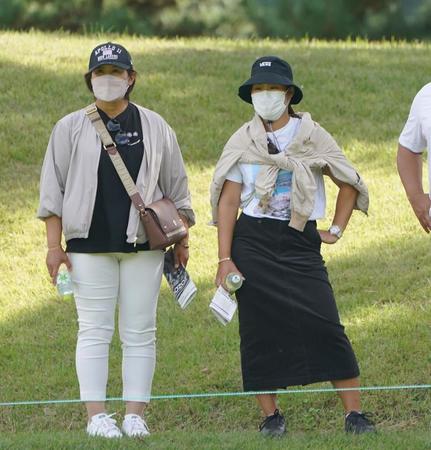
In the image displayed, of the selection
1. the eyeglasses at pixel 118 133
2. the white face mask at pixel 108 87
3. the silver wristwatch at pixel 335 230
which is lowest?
the silver wristwatch at pixel 335 230

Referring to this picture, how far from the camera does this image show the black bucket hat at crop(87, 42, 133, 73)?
739 cm

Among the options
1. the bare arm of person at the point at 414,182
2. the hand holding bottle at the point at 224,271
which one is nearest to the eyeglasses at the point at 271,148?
the hand holding bottle at the point at 224,271

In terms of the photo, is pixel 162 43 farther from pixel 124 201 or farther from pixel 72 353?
pixel 124 201

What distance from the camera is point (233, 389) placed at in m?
9.02

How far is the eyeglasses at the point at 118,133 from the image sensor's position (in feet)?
24.4

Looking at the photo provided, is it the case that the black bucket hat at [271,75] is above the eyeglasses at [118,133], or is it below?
above

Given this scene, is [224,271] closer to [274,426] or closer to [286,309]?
[286,309]

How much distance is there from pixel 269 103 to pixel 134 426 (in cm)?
183

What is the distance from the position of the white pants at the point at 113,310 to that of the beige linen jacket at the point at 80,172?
160mm

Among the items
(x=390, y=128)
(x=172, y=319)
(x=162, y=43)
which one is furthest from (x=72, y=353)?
(x=162, y=43)

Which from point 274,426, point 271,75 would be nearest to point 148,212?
point 271,75

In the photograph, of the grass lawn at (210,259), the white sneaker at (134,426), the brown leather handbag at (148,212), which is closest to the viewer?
the brown leather handbag at (148,212)

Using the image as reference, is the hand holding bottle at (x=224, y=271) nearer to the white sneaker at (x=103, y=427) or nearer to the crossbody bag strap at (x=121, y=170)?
the crossbody bag strap at (x=121, y=170)

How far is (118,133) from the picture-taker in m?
7.45
